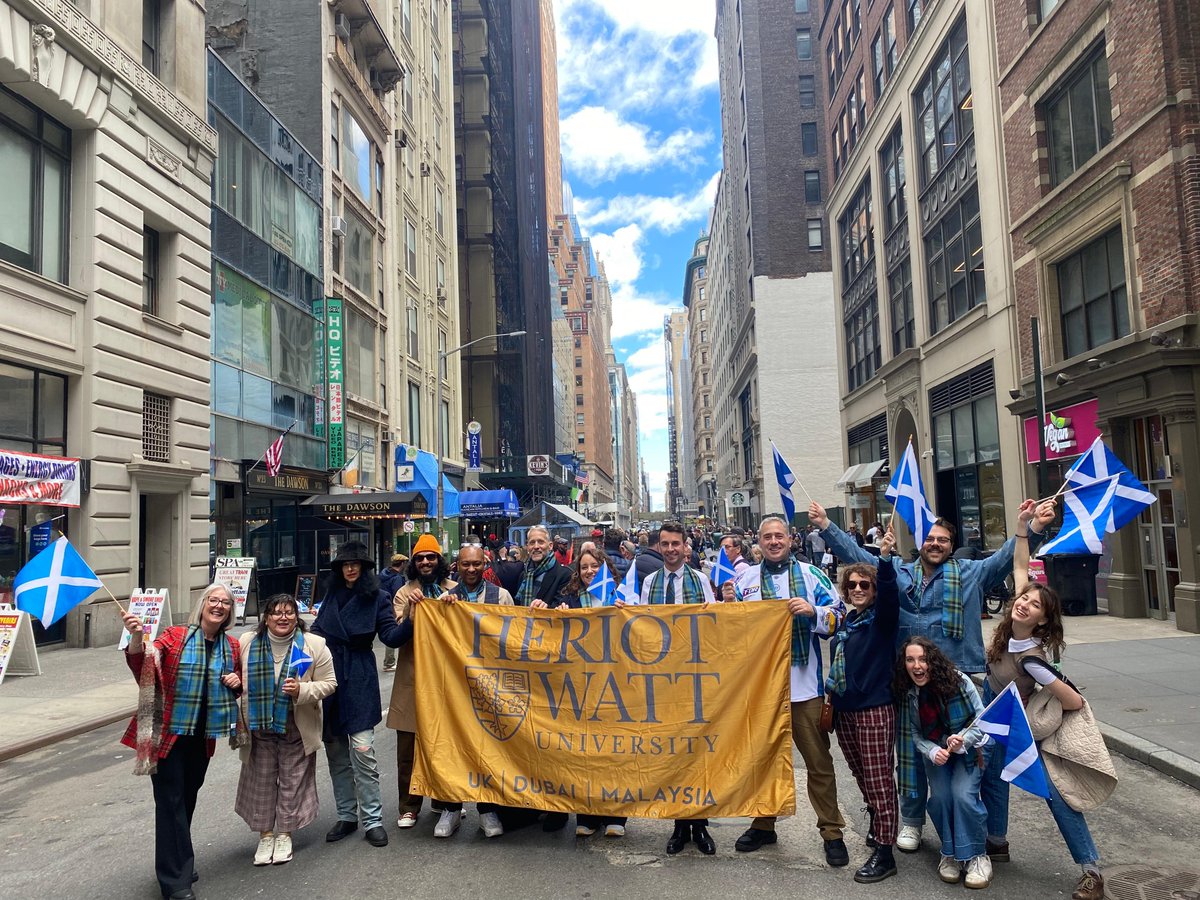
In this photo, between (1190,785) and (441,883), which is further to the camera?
(1190,785)

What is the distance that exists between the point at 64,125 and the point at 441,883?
16522 millimetres

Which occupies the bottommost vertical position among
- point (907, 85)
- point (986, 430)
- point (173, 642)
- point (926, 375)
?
point (173, 642)

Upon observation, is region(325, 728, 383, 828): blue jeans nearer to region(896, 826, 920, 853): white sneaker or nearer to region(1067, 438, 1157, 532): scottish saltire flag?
region(896, 826, 920, 853): white sneaker

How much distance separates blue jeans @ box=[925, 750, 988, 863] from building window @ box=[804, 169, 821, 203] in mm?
56439

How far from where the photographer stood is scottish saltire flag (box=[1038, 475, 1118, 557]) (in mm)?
6469

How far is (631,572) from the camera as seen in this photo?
7.29 metres

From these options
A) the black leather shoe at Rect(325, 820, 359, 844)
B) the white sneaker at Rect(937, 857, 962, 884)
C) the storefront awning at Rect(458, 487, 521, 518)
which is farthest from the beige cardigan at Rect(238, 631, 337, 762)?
the storefront awning at Rect(458, 487, 521, 518)

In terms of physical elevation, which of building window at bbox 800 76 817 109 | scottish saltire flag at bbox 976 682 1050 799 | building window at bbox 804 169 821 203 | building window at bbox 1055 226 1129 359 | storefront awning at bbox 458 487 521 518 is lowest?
scottish saltire flag at bbox 976 682 1050 799

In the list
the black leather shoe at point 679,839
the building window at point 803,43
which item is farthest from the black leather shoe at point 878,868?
the building window at point 803,43

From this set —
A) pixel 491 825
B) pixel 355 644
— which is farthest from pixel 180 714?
pixel 491 825

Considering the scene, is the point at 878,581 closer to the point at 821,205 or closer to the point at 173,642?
the point at 173,642

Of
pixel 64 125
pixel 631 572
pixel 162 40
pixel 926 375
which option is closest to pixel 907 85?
pixel 926 375

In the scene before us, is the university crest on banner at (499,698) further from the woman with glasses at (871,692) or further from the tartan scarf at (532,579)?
the woman with glasses at (871,692)

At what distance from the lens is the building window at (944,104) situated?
23.3 m
